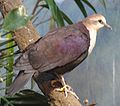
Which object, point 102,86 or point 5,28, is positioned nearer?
point 5,28

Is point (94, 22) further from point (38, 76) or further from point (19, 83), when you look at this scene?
point (19, 83)

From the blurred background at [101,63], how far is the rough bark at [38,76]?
50 centimetres

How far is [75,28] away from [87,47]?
0.25 ft

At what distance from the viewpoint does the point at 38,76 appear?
48.5 inches

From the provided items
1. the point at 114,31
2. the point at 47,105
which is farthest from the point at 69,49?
the point at 114,31

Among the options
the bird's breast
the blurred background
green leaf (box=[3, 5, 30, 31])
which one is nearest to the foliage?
green leaf (box=[3, 5, 30, 31])

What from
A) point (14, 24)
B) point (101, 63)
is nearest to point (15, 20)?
point (14, 24)

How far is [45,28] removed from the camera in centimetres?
187

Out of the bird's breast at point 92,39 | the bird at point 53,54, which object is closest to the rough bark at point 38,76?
the bird at point 53,54

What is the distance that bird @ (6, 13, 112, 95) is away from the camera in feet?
3.71

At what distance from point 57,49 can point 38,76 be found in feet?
0.42

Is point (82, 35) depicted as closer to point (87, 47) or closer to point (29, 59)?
point (87, 47)

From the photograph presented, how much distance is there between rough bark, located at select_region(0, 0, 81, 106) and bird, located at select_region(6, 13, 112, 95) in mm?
40

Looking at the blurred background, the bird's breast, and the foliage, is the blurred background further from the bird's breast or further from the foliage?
the bird's breast
